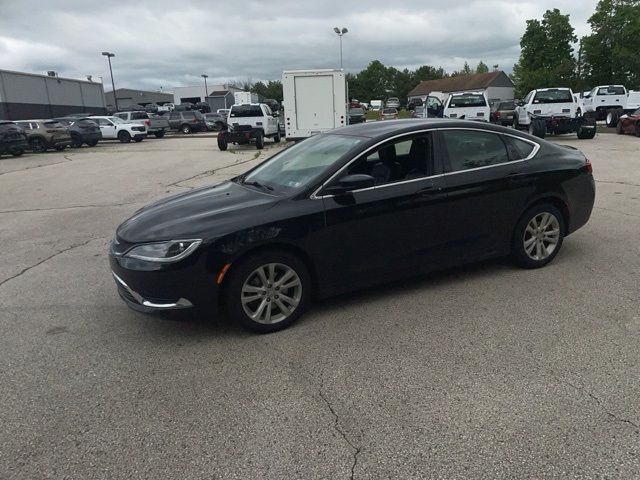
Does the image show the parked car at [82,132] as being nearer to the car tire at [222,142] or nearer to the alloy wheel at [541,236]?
the car tire at [222,142]

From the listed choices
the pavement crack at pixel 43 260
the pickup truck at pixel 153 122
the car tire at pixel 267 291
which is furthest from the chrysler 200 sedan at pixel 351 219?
the pickup truck at pixel 153 122

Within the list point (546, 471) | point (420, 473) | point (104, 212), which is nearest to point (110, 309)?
point (420, 473)

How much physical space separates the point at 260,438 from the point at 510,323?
7.54 ft

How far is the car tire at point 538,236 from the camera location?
5.20m

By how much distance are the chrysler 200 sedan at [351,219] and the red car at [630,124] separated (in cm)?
2017

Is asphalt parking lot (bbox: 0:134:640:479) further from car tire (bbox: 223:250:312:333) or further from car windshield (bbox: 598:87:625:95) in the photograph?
car windshield (bbox: 598:87:625:95)

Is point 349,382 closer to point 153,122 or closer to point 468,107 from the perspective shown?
point 468,107

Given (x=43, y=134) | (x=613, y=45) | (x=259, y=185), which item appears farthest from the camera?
(x=613, y=45)

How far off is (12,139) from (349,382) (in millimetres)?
24199

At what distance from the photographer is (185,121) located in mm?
40406

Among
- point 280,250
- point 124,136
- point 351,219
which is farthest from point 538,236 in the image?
point 124,136

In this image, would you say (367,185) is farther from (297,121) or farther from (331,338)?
(297,121)

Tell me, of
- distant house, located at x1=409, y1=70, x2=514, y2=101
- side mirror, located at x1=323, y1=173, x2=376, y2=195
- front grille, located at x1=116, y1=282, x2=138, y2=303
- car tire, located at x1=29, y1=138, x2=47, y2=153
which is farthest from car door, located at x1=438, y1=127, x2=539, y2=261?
distant house, located at x1=409, y1=70, x2=514, y2=101

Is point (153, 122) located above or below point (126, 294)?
above
